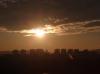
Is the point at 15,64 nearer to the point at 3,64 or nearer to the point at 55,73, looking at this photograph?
the point at 3,64

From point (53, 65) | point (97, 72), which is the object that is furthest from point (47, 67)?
point (97, 72)

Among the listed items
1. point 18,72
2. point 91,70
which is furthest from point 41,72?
point 91,70

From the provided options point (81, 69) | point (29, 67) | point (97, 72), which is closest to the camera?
point (97, 72)

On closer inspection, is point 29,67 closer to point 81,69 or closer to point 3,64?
point 3,64

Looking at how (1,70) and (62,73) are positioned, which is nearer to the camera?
(62,73)

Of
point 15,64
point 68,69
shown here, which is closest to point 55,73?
point 68,69

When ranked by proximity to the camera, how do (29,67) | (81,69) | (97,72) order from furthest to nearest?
(29,67), (81,69), (97,72)

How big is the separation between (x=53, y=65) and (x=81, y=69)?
14115 millimetres

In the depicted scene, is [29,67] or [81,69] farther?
[29,67]

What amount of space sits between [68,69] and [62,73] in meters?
7.25

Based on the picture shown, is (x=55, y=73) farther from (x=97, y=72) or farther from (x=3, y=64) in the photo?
(x=3, y=64)

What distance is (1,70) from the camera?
8844cm

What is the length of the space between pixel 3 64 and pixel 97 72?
28.9 m

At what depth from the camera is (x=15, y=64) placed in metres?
101
